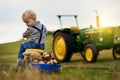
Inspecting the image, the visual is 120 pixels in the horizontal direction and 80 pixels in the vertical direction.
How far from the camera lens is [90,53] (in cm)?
1652

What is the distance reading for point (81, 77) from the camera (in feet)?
19.3

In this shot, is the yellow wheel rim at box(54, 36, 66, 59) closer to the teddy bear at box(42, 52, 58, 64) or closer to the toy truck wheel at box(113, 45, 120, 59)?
the toy truck wheel at box(113, 45, 120, 59)

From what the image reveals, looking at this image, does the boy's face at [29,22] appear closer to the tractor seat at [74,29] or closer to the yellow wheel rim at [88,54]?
the yellow wheel rim at [88,54]

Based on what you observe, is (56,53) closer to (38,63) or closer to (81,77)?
(38,63)

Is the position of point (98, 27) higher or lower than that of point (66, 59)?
higher

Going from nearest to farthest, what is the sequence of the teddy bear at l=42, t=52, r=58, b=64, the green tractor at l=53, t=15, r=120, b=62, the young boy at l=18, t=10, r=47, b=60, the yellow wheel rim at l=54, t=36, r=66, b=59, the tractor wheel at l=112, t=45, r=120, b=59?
the teddy bear at l=42, t=52, r=58, b=64 < the young boy at l=18, t=10, r=47, b=60 < the tractor wheel at l=112, t=45, r=120, b=59 < the green tractor at l=53, t=15, r=120, b=62 < the yellow wheel rim at l=54, t=36, r=66, b=59

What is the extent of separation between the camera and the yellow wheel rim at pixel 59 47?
18484 millimetres

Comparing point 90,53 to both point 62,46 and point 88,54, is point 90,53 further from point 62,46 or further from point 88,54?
point 62,46

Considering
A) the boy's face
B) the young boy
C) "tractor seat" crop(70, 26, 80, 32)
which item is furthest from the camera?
"tractor seat" crop(70, 26, 80, 32)

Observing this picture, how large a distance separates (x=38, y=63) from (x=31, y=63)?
0.40ft

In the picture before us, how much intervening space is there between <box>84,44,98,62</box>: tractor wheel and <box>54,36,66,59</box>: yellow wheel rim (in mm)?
1735

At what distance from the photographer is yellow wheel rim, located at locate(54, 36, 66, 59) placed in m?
18.5

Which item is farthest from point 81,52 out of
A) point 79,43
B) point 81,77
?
point 81,77

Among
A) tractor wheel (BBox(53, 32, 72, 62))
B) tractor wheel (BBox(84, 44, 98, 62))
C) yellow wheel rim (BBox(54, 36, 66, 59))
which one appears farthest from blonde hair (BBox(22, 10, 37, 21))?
yellow wheel rim (BBox(54, 36, 66, 59))
